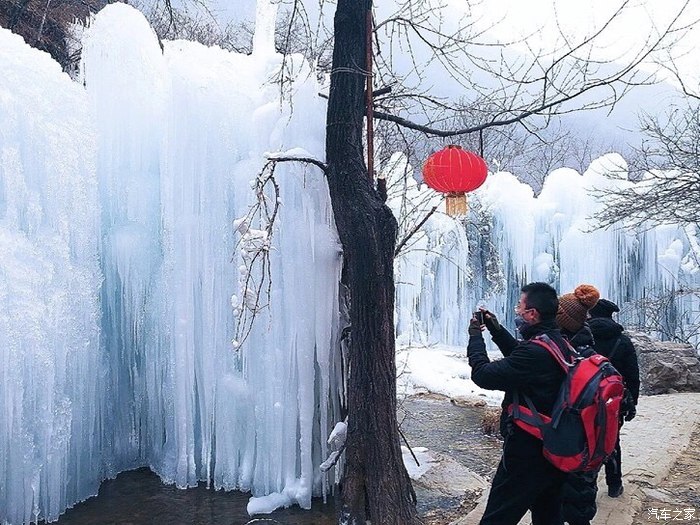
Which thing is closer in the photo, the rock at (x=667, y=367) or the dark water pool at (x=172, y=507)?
the dark water pool at (x=172, y=507)

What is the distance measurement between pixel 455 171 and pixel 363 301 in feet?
6.59

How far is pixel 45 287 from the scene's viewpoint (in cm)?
434

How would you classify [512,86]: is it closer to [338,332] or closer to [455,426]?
[338,332]

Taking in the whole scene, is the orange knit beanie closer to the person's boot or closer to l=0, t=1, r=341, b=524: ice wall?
l=0, t=1, r=341, b=524: ice wall

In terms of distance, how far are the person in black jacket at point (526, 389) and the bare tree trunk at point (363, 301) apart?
0.77m

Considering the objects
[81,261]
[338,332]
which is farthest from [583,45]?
[81,261]

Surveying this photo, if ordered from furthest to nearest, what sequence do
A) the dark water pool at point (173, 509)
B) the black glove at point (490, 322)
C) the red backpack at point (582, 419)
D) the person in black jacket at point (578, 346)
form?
1. the dark water pool at point (173, 509)
2. the person in black jacket at point (578, 346)
3. the black glove at point (490, 322)
4. the red backpack at point (582, 419)

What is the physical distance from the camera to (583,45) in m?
3.76

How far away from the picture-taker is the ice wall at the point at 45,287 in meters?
4.11

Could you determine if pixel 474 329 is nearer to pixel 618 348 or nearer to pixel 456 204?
pixel 618 348

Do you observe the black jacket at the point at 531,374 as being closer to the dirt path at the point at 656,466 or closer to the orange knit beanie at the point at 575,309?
the orange knit beanie at the point at 575,309

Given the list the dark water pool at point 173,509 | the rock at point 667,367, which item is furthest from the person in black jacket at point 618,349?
the rock at point 667,367

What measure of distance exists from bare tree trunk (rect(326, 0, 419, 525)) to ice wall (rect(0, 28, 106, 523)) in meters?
2.06

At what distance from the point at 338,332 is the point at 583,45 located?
8.07ft
